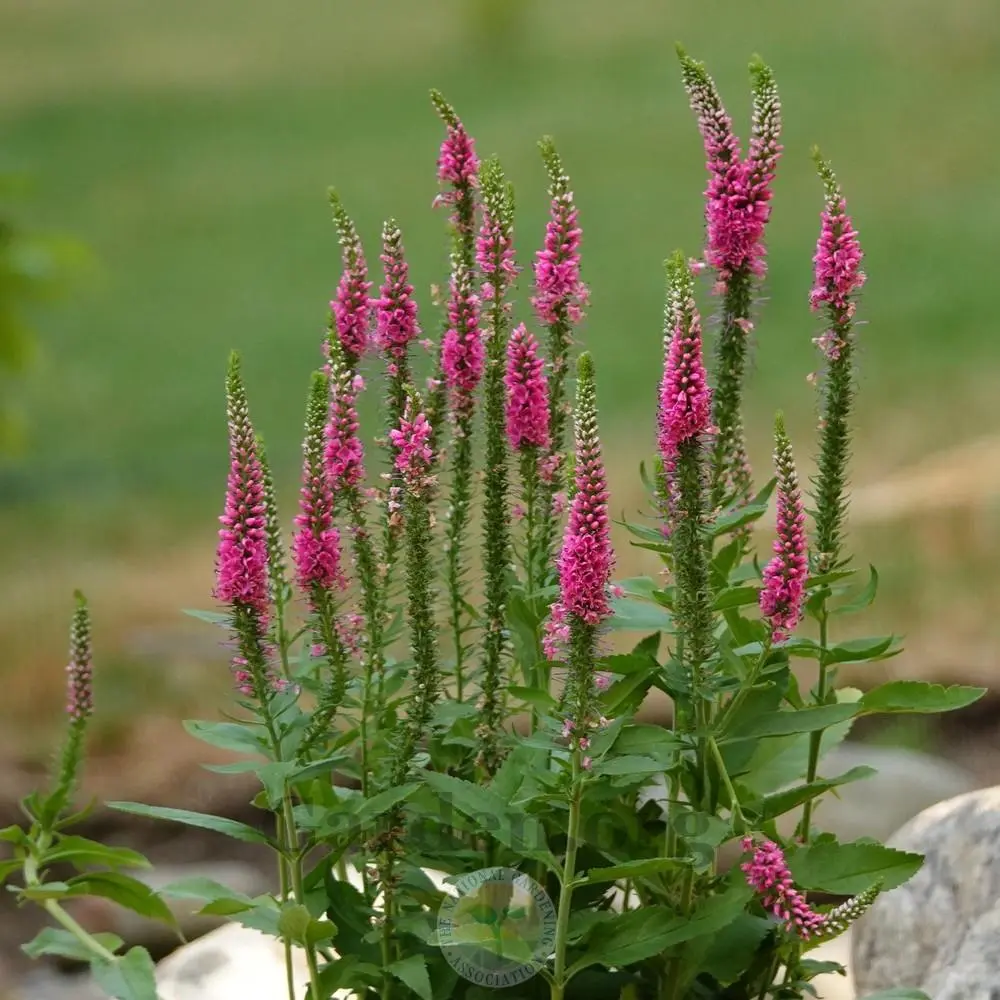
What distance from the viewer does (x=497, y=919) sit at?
2.14 m

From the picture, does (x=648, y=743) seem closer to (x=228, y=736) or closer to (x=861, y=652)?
(x=861, y=652)

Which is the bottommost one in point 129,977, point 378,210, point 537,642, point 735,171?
point 129,977

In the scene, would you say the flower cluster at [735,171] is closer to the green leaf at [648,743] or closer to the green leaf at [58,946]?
the green leaf at [648,743]

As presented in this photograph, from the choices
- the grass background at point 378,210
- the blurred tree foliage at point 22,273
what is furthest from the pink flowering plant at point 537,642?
the grass background at point 378,210

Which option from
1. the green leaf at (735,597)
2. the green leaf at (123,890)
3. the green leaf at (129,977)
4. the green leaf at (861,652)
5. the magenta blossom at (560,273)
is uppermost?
the magenta blossom at (560,273)

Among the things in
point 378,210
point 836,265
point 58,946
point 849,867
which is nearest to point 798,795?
point 849,867

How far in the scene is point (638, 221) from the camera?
9453 mm

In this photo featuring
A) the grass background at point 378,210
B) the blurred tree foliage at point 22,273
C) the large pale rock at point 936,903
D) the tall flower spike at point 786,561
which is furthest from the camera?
the grass background at point 378,210

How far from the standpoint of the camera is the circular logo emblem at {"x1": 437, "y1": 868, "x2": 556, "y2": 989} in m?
2.13

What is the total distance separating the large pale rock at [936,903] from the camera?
8.70 feet

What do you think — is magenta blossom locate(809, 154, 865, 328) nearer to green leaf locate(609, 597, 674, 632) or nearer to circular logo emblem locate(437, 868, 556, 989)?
green leaf locate(609, 597, 674, 632)

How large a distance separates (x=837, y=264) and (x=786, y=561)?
1.30 ft

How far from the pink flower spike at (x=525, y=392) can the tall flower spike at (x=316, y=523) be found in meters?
0.24

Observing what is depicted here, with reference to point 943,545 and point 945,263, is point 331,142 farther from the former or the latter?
point 943,545
